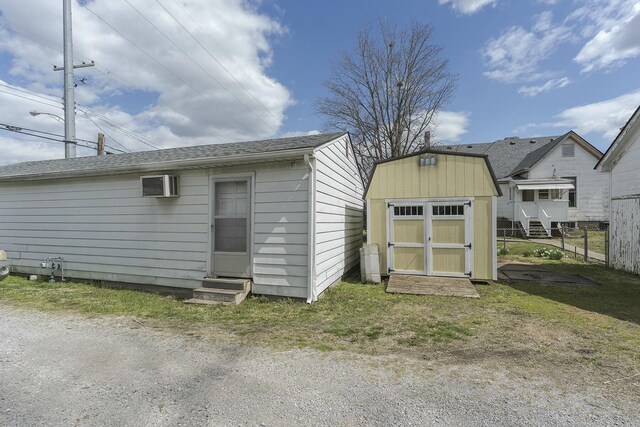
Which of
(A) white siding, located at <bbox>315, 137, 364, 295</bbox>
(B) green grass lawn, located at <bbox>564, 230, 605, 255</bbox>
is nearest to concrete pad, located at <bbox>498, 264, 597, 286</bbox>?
(A) white siding, located at <bbox>315, 137, 364, 295</bbox>

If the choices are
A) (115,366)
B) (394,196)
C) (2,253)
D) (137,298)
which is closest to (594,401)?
(115,366)

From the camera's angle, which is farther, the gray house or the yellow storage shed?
the yellow storage shed

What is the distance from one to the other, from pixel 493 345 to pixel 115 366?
13.4ft

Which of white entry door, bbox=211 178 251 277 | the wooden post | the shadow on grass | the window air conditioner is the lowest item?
the shadow on grass

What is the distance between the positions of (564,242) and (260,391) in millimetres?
16329

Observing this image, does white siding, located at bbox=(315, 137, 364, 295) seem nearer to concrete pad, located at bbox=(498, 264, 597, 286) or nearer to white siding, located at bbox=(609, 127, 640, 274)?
concrete pad, located at bbox=(498, 264, 597, 286)

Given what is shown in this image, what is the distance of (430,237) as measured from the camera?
23.7ft

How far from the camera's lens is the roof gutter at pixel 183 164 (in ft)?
18.0

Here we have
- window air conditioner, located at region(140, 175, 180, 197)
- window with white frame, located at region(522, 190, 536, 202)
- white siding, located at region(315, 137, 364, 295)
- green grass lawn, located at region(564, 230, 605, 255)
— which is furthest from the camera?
window with white frame, located at region(522, 190, 536, 202)

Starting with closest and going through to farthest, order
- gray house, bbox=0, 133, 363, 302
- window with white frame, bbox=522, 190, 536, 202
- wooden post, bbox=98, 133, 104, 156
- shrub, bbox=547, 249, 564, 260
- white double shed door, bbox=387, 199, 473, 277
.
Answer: gray house, bbox=0, 133, 363, 302, white double shed door, bbox=387, 199, 473, 277, shrub, bbox=547, 249, 564, 260, wooden post, bbox=98, 133, 104, 156, window with white frame, bbox=522, 190, 536, 202

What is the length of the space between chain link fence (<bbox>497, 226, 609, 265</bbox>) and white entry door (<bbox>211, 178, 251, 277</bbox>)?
9550 millimetres

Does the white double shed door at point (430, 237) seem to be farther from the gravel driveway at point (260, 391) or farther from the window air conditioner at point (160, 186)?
the window air conditioner at point (160, 186)

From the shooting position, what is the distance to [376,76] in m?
20.6

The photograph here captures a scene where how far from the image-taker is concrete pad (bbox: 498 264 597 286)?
277 inches
